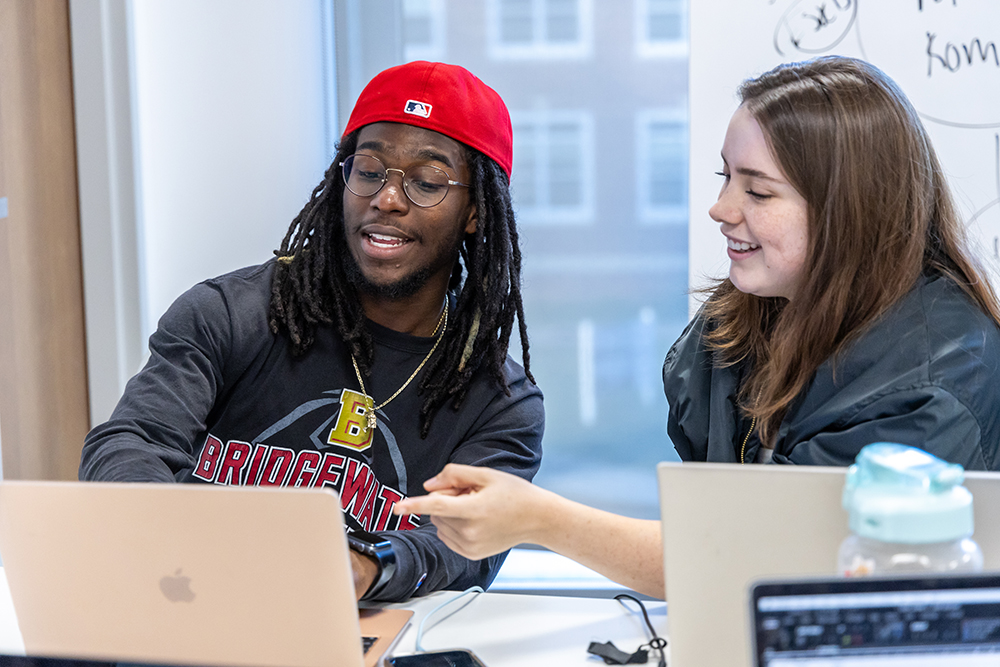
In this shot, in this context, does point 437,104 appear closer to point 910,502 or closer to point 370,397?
point 370,397

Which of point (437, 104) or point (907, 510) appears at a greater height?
point (437, 104)

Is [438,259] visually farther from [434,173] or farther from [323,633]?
[323,633]

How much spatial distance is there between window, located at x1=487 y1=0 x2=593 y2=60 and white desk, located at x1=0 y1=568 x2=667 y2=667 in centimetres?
173

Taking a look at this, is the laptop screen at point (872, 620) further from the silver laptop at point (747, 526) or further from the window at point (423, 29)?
the window at point (423, 29)

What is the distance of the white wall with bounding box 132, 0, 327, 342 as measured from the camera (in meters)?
1.97

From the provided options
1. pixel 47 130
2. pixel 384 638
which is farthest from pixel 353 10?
pixel 384 638

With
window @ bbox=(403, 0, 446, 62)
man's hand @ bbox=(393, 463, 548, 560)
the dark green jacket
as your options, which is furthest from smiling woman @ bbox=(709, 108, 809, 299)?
window @ bbox=(403, 0, 446, 62)

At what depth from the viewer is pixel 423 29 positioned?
2.52 m

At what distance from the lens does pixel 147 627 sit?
82cm

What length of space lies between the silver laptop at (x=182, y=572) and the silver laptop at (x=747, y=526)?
0.95 feet

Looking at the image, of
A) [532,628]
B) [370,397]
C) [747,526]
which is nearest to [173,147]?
[370,397]

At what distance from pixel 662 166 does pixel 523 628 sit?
1701 mm

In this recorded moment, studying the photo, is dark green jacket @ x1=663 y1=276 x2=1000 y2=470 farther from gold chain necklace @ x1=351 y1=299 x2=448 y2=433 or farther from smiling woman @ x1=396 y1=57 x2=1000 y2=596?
gold chain necklace @ x1=351 y1=299 x2=448 y2=433

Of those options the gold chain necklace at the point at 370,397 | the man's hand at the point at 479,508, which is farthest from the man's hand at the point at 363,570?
the gold chain necklace at the point at 370,397
